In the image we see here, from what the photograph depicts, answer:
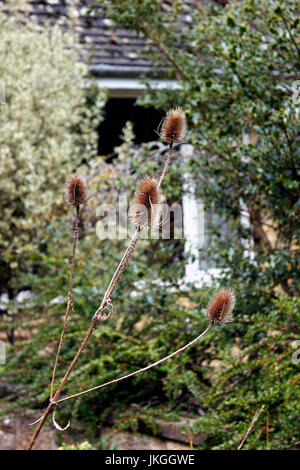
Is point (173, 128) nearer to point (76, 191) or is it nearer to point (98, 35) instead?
point (76, 191)

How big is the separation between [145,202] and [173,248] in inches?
136

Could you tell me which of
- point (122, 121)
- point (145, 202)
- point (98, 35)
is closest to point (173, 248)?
point (122, 121)

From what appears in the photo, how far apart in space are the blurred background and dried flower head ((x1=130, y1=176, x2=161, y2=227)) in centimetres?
178

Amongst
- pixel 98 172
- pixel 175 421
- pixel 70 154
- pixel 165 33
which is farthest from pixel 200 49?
pixel 175 421

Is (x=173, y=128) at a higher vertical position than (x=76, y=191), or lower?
higher

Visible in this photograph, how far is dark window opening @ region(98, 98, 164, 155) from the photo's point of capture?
755 centimetres

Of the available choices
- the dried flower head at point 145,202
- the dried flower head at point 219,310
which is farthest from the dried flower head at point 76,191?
the dried flower head at point 219,310

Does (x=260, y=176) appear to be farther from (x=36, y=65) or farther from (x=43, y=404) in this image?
(x=36, y=65)

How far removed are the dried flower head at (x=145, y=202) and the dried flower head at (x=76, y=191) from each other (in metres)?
0.15

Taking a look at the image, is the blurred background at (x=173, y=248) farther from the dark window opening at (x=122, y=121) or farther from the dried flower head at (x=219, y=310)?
the dried flower head at (x=219, y=310)

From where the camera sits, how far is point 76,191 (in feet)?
4.98

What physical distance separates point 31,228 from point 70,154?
1019mm

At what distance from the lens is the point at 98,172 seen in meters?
5.82

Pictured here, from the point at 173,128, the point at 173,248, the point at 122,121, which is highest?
the point at 173,128
